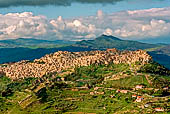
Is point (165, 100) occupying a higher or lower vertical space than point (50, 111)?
higher

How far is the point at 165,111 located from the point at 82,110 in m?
56.6

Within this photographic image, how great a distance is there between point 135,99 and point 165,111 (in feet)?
122

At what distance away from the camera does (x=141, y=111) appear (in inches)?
6604

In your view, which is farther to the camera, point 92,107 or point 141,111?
point 92,107

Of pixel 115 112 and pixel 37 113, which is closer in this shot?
pixel 115 112

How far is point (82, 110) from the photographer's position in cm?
19262

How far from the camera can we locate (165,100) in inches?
7357

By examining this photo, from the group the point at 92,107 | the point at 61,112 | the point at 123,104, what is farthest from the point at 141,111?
the point at 61,112

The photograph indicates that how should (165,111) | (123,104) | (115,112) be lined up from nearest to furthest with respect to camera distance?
(165,111), (115,112), (123,104)

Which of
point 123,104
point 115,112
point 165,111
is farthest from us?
point 123,104

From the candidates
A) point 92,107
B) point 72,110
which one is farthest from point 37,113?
point 92,107

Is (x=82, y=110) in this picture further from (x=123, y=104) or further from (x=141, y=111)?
(x=141, y=111)

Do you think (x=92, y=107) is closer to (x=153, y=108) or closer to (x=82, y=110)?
(x=82, y=110)

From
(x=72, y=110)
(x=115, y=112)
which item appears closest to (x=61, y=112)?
(x=72, y=110)
